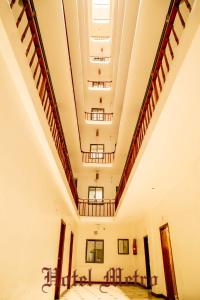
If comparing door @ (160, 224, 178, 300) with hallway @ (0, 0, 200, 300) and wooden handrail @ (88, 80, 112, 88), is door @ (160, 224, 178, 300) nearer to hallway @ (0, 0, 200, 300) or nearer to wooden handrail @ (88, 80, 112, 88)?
hallway @ (0, 0, 200, 300)


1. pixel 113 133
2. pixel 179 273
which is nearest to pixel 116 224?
pixel 113 133

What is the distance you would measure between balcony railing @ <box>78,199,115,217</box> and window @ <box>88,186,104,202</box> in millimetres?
258

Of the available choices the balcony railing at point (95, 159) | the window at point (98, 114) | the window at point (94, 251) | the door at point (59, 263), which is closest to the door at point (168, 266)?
the door at point (59, 263)

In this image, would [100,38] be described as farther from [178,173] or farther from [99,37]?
→ [178,173]

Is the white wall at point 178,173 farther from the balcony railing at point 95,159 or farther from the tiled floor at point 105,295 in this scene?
the balcony railing at point 95,159

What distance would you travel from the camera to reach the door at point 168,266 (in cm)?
596

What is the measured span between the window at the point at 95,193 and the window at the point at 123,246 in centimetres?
233

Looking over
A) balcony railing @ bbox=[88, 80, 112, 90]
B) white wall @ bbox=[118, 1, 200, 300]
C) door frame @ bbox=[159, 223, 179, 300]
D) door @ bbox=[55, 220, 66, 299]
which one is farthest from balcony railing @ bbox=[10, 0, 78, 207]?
balcony railing @ bbox=[88, 80, 112, 90]

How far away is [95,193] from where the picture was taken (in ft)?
38.9

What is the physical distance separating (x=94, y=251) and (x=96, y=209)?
2.04 meters

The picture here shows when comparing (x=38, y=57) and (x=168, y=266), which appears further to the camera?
(x=168, y=266)

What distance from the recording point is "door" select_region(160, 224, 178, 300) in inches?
235

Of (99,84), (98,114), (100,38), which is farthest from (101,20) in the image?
(98,114)

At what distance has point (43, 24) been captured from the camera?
231 inches
